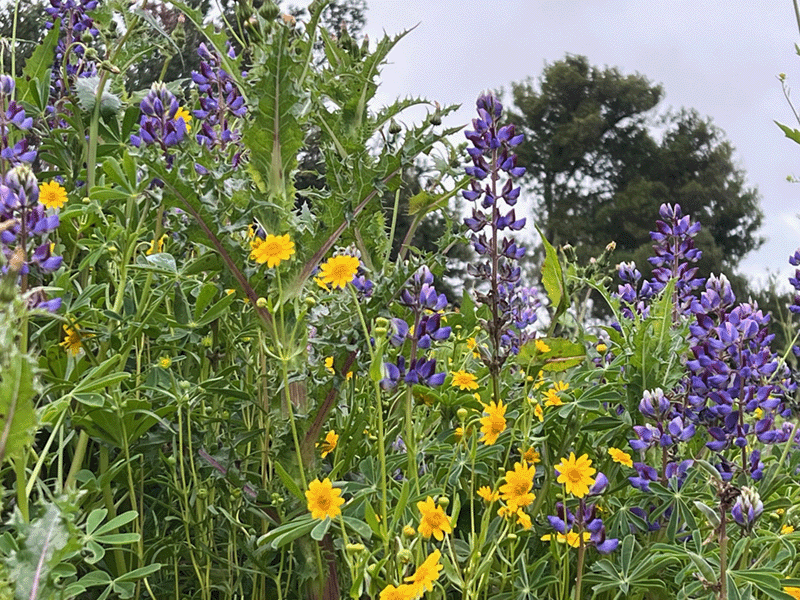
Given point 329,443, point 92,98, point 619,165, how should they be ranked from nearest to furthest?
point 329,443 < point 92,98 < point 619,165

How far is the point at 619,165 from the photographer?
24609 mm

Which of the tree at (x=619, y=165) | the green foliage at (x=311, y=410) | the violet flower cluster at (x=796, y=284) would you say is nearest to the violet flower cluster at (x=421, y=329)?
the green foliage at (x=311, y=410)

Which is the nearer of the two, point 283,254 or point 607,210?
point 283,254

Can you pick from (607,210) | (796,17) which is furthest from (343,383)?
(607,210)

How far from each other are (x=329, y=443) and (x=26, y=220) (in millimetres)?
665

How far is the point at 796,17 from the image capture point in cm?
163

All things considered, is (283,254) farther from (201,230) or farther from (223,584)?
(223,584)

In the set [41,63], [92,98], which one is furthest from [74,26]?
[92,98]

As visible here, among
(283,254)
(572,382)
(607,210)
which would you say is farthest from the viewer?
(607,210)

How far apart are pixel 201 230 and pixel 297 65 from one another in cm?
35

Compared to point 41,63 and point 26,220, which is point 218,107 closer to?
point 41,63

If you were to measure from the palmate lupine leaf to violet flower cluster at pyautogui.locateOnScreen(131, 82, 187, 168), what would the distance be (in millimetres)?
184

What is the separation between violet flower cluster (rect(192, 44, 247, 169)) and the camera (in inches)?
78.4

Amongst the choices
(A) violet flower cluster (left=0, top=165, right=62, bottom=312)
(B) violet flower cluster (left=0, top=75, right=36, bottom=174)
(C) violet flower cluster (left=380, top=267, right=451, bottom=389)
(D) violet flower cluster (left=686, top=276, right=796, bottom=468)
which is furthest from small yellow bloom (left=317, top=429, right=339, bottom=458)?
(B) violet flower cluster (left=0, top=75, right=36, bottom=174)
